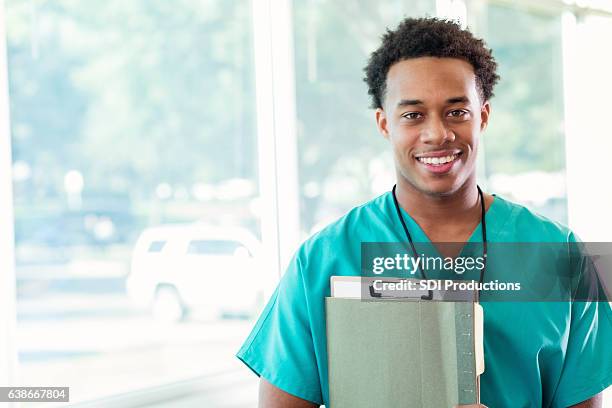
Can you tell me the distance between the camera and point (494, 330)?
1.21 metres

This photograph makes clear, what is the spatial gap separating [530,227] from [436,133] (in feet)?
0.89

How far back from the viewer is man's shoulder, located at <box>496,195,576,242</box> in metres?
1.27

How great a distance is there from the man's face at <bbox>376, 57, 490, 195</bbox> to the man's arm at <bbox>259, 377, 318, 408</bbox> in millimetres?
427

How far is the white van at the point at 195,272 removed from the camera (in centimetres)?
185

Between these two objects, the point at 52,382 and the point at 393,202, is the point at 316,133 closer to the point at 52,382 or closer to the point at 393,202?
the point at 393,202

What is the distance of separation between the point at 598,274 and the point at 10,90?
4.17ft

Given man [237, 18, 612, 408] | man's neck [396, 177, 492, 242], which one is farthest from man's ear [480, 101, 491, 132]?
man's neck [396, 177, 492, 242]

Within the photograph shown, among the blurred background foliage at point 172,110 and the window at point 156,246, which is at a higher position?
the blurred background foliage at point 172,110

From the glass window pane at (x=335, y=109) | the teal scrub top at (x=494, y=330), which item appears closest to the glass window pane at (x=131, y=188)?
the glass window pane at (x=335, y=109)

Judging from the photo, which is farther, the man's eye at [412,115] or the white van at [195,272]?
the white van at [195,272]

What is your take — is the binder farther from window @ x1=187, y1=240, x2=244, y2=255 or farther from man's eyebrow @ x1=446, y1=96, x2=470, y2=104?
window @ x1=187, y1=240, x2=244, y2=255

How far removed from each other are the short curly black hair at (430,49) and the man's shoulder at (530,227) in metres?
0.22

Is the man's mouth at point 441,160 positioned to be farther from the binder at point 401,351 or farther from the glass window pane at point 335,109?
the glass window pane at point 335,109

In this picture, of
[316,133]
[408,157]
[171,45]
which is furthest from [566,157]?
[408,157]
